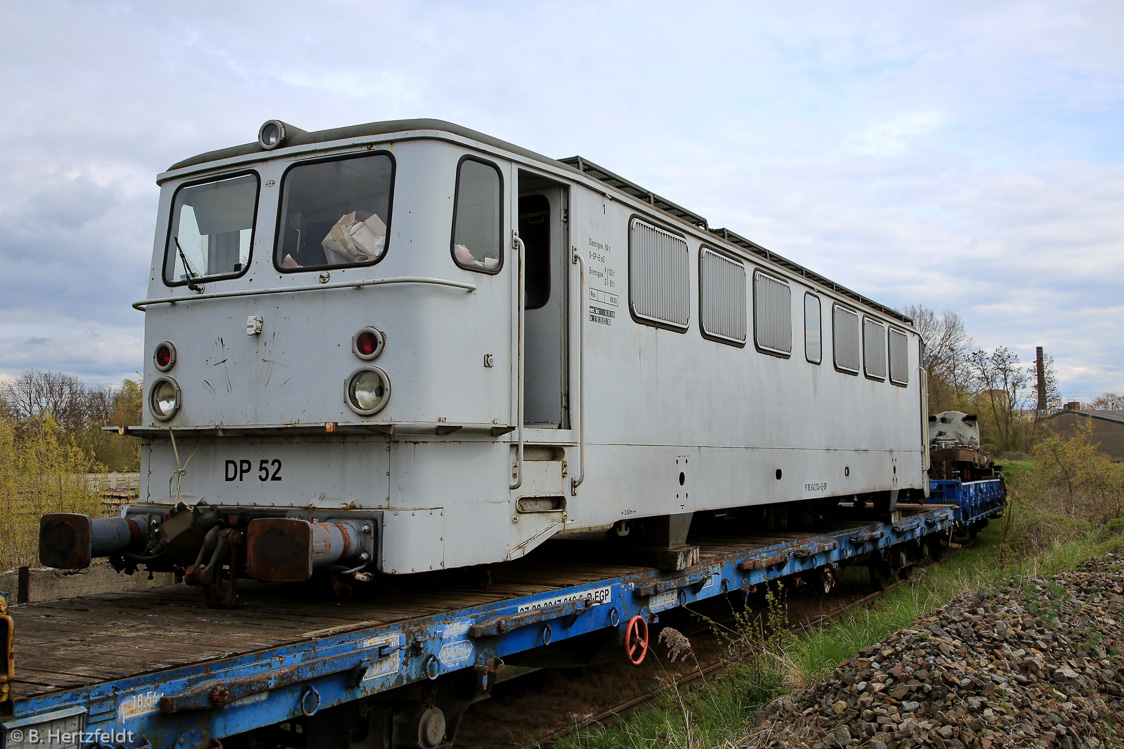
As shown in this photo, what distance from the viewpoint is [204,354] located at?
17.7 feet

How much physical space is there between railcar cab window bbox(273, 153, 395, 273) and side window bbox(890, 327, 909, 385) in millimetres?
10125

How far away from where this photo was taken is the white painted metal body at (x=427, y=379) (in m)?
4.84

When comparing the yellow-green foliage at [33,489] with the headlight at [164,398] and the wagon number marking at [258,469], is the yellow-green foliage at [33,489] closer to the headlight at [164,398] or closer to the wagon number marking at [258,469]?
the headlight at [164,398]

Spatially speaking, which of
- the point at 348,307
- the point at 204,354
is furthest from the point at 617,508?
the point at 204,354

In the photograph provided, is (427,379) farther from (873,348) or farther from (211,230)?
(873,348)

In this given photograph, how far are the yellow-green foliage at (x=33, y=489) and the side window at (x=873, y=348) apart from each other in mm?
11655

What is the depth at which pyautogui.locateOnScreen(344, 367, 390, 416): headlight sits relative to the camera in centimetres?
483

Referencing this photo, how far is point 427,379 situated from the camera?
15.9 feet

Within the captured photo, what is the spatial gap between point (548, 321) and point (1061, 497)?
19.4 metres

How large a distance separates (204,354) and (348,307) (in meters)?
1.10

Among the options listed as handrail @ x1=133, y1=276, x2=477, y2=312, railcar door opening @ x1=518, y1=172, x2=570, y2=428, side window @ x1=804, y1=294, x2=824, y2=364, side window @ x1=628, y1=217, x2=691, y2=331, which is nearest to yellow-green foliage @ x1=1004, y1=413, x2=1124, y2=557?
side window @ x1=804, y1=294, x2=824, y2=364

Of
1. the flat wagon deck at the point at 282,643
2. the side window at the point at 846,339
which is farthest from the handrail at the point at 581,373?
the side window at the point at 846,339

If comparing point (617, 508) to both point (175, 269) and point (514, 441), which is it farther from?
point (175, 269)

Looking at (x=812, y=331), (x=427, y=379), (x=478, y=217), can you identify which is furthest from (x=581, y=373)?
(x=812, y=331)
